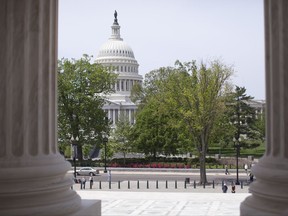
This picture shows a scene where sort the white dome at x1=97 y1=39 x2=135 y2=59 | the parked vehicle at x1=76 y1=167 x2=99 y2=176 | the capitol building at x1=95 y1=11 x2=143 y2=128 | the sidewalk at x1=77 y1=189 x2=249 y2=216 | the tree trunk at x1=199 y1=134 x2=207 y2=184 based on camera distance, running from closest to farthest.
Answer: the sidewalk at x1=77 y1=189 x2=249 y2=216, the tree trunk at x1=199 y1=134 x2=207 y2=184, the parked vehicle at x1=76 y1=167 x2=99 y2=176, the capitol building at x1=95 y1=11 x2=143 y2=128, the white dome at x1=97 y1=39 x2=135 y2=59

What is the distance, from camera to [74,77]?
6156cm

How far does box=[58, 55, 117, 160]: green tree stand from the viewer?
2375 inches

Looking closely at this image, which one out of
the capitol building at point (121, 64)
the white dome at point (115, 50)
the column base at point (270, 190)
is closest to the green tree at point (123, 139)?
the column base at point (270, 190)

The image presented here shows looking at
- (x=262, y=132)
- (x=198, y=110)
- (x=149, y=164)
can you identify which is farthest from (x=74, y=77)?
(x=262, y=132)

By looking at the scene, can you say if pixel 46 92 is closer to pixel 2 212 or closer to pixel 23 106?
pixel 23 106

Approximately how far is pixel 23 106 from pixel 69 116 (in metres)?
53.3

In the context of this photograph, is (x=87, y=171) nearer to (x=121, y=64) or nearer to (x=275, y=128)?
(x=275, y=128)

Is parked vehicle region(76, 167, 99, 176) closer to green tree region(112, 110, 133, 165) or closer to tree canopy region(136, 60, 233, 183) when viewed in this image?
tree canopy region(136, 60, 233, 183)

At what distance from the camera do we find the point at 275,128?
802 cm

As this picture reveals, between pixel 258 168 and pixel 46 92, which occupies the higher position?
pixel 46 92

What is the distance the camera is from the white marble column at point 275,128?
777 centimetres

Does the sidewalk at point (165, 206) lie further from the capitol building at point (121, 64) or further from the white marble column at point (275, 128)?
the capitol building at point (121, 64)

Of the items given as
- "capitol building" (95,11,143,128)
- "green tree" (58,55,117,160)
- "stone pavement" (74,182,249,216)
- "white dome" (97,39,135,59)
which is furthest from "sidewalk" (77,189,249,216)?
"white dome" (97,39,135,59)

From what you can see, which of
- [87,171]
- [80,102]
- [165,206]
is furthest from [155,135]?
[165,206]
